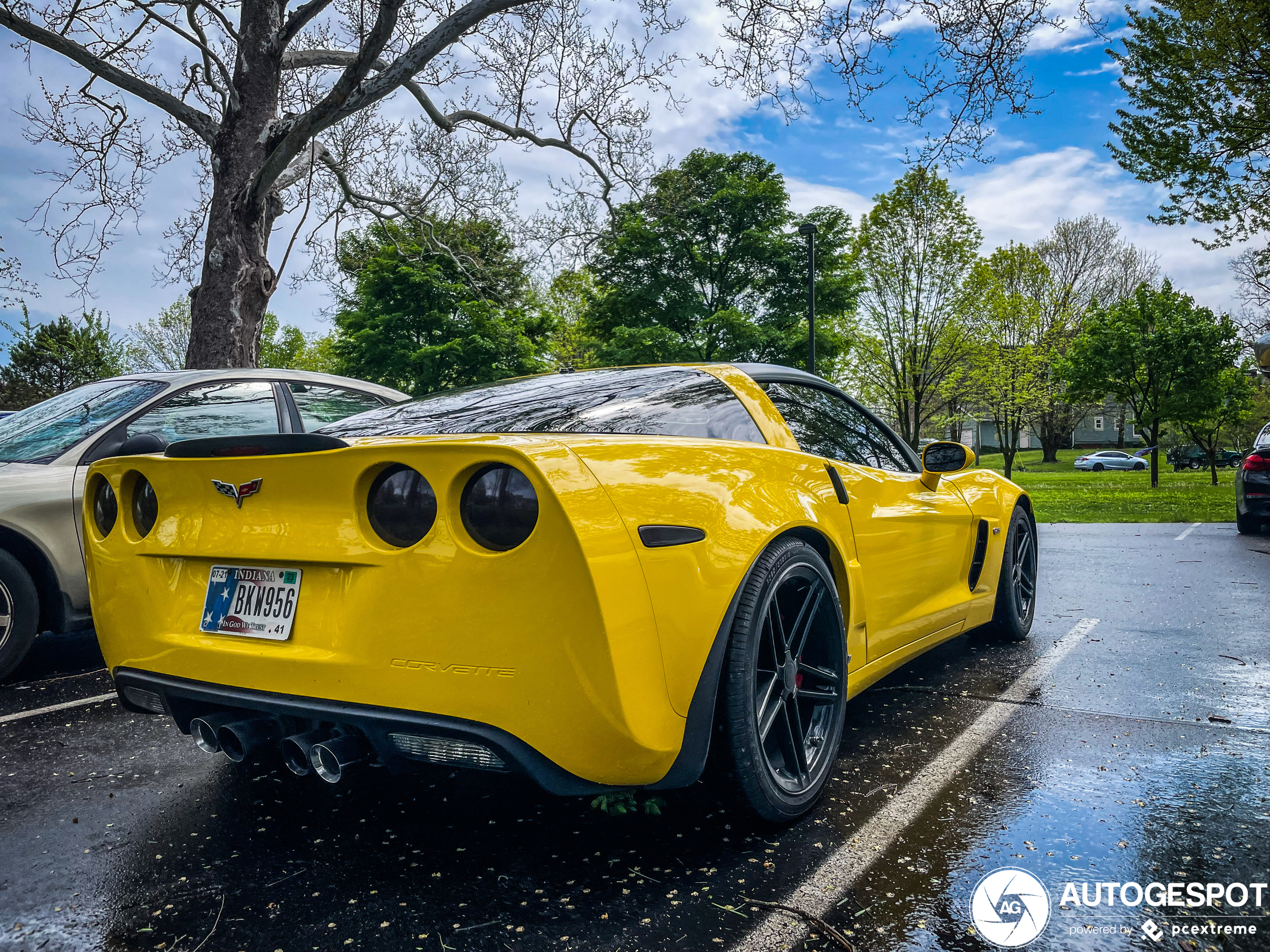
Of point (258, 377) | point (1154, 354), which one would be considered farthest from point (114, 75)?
point (1154, 354)

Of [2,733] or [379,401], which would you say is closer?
[2,733]

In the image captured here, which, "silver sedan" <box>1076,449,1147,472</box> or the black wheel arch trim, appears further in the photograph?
"silver sedan" <box>1076,449,1147,472</box>

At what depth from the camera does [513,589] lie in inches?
81.4

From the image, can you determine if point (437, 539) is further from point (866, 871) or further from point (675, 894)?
point (866, 871)

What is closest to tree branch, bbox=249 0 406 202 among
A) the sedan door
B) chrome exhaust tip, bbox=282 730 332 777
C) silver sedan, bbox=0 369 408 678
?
silver sedan, bbox=0 369 408 678

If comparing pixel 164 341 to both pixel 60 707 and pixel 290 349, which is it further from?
pixel 60 707

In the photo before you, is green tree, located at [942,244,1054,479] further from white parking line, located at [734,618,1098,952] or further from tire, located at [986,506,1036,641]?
white parking line, located at [734,618,1098,952]

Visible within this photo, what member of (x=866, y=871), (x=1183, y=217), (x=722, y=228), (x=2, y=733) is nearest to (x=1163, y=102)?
(x=1183, y=217)

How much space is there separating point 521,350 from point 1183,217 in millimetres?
19744

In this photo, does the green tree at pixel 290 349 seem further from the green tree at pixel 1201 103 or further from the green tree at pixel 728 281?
the green tree at pixel 1201 103

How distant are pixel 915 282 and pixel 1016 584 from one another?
23.7 m

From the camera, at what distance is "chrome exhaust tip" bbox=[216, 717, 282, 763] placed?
2.40 m

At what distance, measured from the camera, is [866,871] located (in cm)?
233

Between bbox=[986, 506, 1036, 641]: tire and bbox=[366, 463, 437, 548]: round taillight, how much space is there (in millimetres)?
3508
